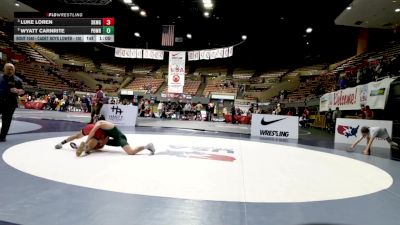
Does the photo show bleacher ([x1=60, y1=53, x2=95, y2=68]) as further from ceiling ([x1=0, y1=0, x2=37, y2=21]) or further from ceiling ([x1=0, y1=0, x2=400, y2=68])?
ceiling ([x1=0, y1=0, x2=37, y2=21])

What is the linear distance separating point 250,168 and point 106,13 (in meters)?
18.0

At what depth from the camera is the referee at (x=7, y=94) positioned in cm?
538

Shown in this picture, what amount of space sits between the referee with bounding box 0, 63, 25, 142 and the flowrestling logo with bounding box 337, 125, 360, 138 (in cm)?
932

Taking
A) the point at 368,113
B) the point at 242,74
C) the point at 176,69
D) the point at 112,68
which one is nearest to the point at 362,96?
the point at 368,113

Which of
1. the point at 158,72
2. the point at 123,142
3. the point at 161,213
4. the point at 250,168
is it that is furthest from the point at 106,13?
the point at 158,72

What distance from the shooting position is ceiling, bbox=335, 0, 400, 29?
53.3 feet

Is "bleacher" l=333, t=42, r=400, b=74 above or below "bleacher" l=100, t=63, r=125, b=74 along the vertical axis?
below

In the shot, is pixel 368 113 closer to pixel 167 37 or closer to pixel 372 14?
pixel 372 14

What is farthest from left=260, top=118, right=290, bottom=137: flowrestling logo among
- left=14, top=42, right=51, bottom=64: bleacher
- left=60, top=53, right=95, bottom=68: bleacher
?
left=60, top=53, right=95, bottom=68: bleacher

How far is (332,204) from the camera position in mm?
2508

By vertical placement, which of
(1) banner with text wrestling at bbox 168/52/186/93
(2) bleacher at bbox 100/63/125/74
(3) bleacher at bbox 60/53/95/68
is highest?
(3) bleacher at bbox 60/53/95/68

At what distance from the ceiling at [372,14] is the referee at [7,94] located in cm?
1722
